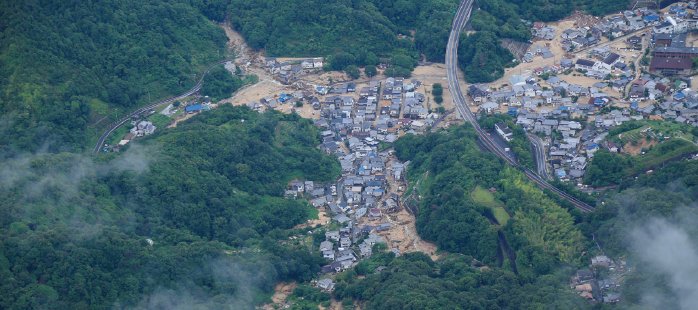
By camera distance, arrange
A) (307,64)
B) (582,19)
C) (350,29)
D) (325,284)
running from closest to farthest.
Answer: (325,284) < (307,64) < (582,19) < (350,29)

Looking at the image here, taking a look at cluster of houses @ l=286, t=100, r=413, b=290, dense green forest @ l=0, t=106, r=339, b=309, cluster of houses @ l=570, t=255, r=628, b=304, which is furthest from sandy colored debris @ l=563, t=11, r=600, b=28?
cluster of houses @ l=570, t=255, r=628, b=304

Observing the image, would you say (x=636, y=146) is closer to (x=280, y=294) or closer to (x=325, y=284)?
(x=325, y=284)

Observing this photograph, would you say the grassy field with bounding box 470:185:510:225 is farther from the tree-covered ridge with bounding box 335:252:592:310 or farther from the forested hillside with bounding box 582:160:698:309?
the forested hillside with bounding box 582:160:698:309

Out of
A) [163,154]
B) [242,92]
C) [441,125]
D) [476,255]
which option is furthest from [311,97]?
Result: [476,255]

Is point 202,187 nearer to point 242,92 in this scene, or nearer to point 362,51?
point 242,92

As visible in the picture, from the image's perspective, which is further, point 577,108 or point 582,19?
point 582,19

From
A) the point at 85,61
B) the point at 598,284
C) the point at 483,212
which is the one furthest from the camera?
the point at 85,61

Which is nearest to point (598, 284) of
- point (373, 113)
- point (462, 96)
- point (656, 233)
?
point (656, 233)

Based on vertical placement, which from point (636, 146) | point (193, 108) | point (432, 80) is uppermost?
A: point (636, 146)

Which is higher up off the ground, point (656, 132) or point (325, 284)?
point (656, 132)
